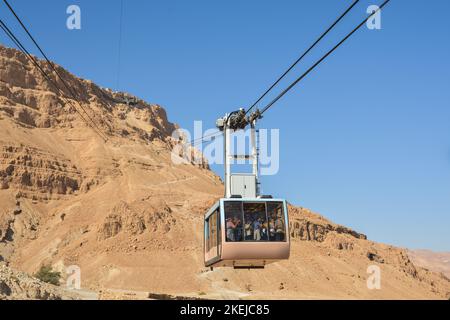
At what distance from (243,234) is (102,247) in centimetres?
4855

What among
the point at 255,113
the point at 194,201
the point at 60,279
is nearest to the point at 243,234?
the point at 255,113

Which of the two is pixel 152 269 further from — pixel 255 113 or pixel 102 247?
pixel 255 113

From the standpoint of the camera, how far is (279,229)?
1981 cm

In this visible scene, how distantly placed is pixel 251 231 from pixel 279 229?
996 mm

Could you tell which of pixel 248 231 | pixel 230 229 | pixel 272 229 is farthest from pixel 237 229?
pixel 272 229

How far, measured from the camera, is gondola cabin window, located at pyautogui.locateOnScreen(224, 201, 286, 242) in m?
19.4

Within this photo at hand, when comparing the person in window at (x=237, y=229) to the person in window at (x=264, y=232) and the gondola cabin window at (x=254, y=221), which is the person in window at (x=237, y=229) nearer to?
the gondola cabin window at (x=254, y=221)

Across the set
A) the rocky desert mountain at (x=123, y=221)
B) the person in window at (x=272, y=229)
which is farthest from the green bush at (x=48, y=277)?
the person in window at (x=272, y=229)

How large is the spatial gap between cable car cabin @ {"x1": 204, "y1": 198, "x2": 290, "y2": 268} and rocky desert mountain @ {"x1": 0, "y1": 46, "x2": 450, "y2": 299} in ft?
109

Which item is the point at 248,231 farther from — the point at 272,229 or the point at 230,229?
the point at 272,229

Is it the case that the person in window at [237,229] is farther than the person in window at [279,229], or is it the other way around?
the person in window at [279,229]

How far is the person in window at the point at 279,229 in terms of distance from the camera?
64.8ft
